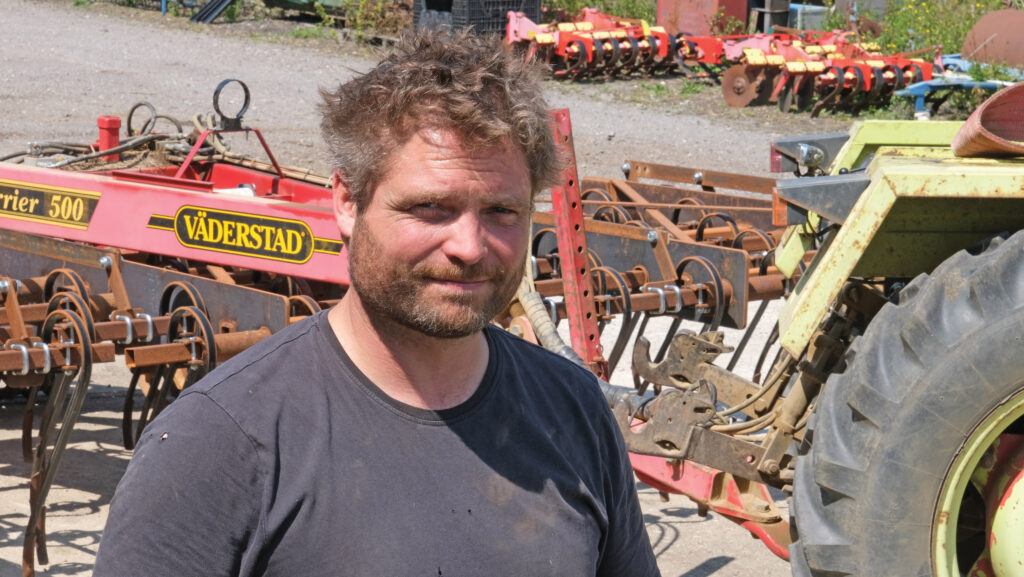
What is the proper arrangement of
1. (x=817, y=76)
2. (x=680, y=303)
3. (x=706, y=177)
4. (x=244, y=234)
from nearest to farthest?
(x=244, y=234), (x=680, y=303), (x=706, y=177), (x=817, y=76)

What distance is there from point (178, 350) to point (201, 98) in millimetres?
10389

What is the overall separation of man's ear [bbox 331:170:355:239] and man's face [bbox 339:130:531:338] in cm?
6

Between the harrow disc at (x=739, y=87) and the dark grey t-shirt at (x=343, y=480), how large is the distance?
13.4 m

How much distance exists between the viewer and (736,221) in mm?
6023

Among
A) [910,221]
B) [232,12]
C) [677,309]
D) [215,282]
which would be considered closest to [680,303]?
[677,309]

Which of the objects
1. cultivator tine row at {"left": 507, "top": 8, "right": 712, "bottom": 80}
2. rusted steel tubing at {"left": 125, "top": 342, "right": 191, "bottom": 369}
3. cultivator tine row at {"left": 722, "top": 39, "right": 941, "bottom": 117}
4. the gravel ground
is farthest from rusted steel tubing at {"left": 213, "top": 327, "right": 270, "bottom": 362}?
cultivator tine row at {"left": 507, "top": 8, "right": 712, "bottom": 80}

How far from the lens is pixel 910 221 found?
10.3ft

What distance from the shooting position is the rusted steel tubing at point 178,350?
386cm

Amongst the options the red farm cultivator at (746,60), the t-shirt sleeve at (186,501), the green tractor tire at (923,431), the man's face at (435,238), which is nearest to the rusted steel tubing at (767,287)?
the green tractor tire at (923,431)

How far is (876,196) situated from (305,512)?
2.03 meters

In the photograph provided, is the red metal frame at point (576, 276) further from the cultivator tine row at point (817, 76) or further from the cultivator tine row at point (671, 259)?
the cultivator tine row at point (817, 76)

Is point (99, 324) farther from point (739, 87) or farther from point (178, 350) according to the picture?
point (739, 87)

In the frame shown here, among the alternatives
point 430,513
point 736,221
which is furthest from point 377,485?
point 736,221

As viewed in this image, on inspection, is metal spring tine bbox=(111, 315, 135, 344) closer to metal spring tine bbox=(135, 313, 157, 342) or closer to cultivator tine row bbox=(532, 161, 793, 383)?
metal spring tine bbox=(135, 313, 157, 342)
